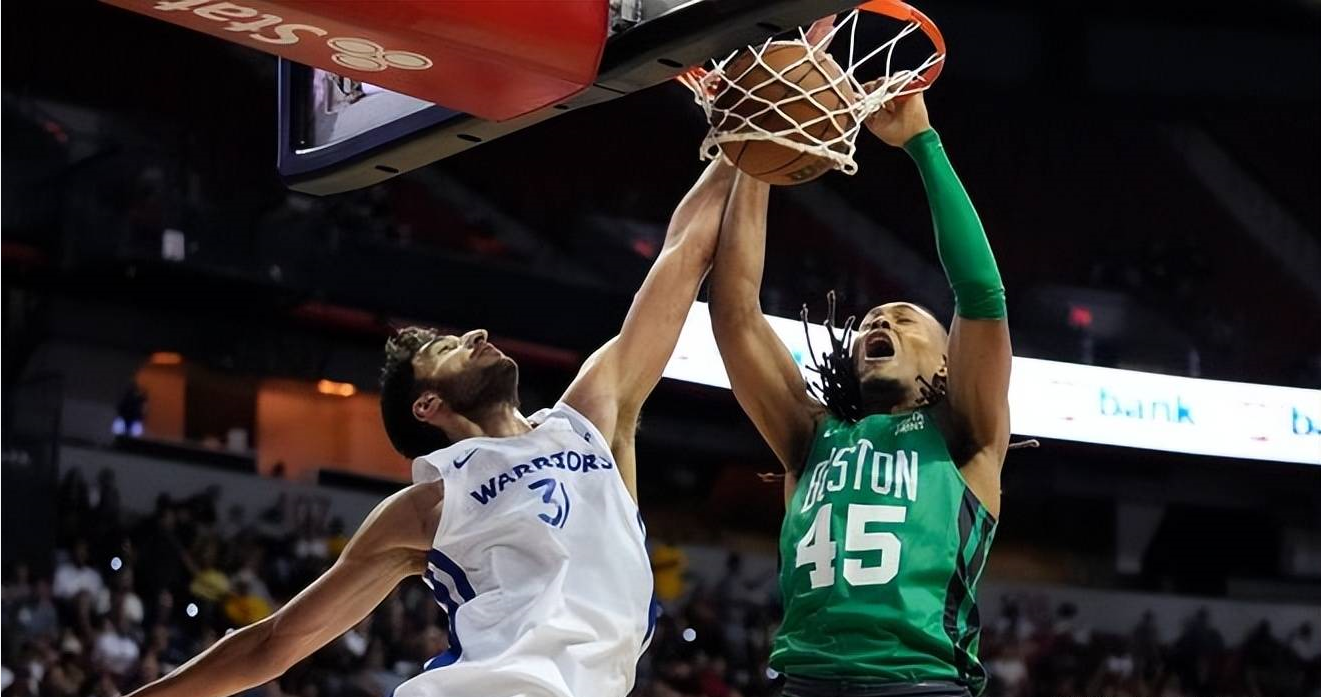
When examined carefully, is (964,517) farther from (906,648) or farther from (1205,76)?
(1205,76)

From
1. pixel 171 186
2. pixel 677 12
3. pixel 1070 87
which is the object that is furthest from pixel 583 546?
pixel 1070 87

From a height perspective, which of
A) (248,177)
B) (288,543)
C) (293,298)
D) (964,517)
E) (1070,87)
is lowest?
(288,543)

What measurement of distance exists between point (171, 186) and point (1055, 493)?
7.62m

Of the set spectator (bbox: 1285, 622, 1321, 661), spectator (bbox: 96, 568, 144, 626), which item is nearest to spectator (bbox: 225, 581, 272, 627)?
spectator (bbox: 96, 568, 144, 626)

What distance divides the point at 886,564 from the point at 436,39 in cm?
139

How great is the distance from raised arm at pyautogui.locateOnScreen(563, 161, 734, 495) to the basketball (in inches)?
13.4

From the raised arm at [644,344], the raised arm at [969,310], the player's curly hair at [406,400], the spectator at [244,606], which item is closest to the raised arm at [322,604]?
the player's curly hair at [406,400]

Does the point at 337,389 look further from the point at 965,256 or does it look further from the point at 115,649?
the point at 965,256

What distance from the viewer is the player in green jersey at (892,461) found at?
371 cm

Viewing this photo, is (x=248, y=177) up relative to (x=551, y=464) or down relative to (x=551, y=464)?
up

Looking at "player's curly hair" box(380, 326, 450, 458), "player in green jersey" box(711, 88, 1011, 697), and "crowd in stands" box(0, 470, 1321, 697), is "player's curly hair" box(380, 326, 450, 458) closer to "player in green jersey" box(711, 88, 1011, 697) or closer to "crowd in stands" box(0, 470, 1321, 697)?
"player in green jersey" box(711, 88, 1011, 697)

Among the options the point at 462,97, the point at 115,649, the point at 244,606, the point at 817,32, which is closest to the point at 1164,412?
the point at 244,606

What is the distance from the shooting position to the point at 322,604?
370 cm

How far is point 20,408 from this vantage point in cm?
1173
